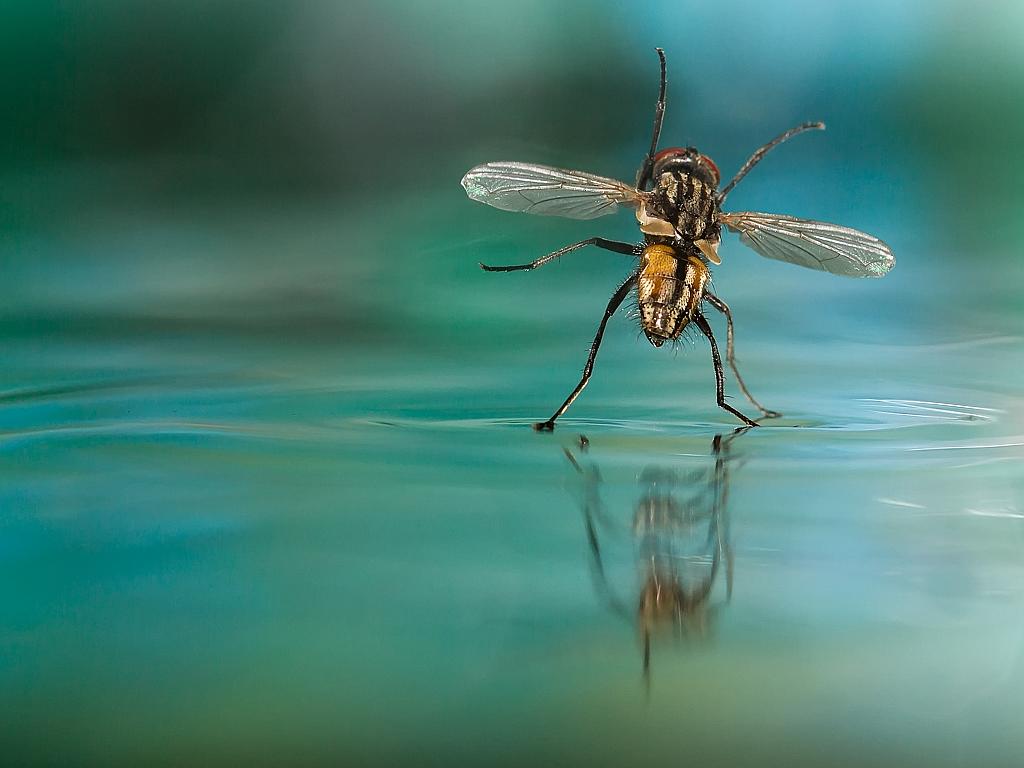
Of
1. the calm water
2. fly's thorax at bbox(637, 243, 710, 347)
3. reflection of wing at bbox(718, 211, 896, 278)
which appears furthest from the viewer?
reflection of wing at bbox(718, 211, 896, 278)

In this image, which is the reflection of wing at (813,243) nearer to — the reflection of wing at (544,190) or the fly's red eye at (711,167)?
the fly's red eye at (711,167)

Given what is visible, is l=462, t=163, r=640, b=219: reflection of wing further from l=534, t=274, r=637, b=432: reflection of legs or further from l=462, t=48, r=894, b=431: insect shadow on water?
l=534, t=274, r=637, b=432: reflection of legs

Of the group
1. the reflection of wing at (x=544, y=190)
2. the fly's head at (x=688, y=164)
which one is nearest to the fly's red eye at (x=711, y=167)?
the fly's head at (x=688, y=164)

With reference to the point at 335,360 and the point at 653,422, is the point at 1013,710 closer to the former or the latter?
the point at 653,422

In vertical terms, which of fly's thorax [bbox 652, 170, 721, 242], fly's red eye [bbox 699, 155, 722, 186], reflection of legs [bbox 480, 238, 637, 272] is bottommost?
reflection of legs [bbox 480, 238, 637, 272]

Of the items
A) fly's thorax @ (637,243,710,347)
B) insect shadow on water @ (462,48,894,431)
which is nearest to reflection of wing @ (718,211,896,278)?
insect shadow on water @ (462,48,894,431)

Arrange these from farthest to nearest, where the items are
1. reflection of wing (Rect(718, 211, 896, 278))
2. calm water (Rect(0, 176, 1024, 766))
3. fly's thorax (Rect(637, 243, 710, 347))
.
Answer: reflection of wing (Rect(718, 211, 896, 278)) → fly's thorax (Rect(637, 243, 710, 347)) → calm water (Rect(0, 176, 1024, 766))

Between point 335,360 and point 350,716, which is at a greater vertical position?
point 335,360

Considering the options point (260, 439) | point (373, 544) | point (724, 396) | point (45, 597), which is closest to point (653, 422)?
point (724, 396)

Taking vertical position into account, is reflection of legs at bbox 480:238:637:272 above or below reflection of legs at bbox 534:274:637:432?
above
